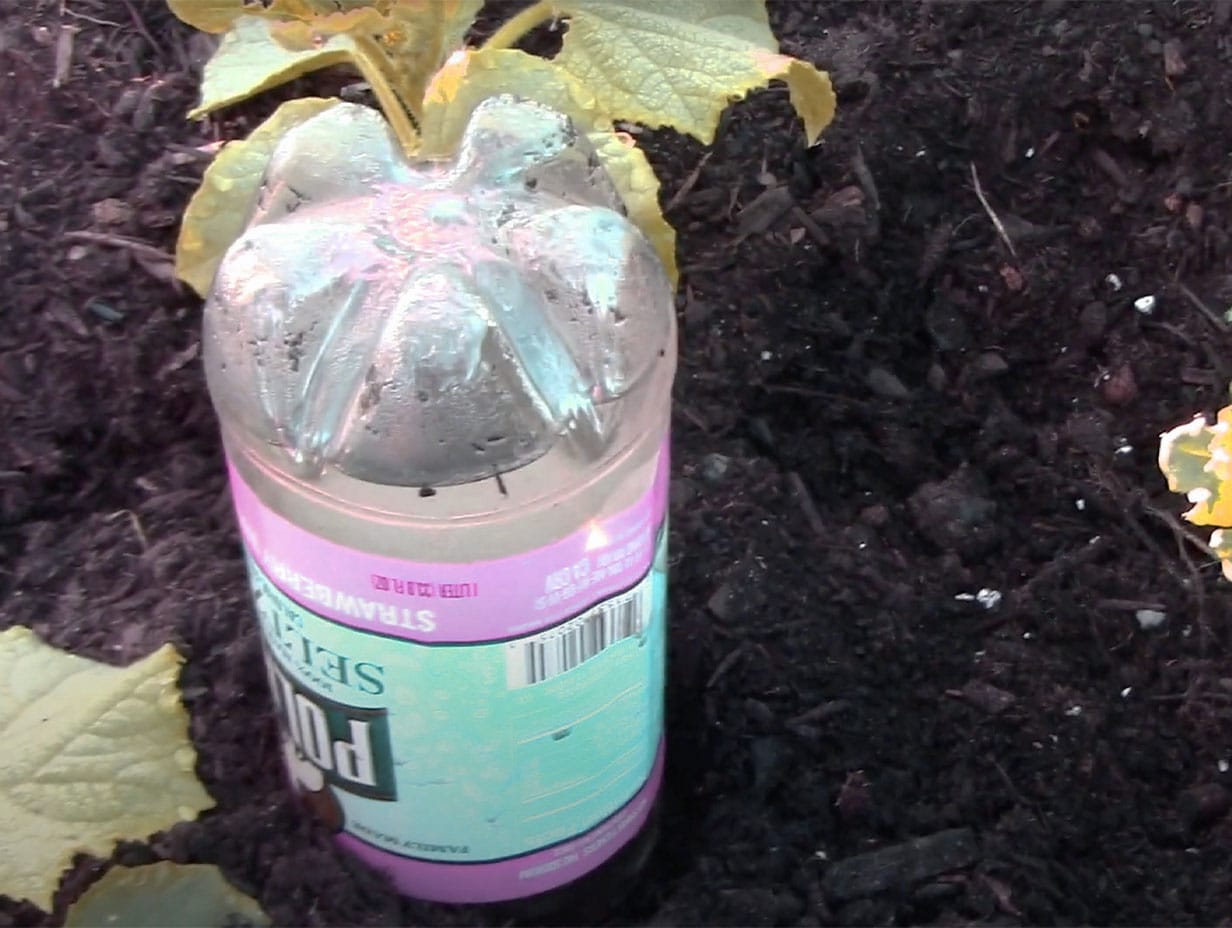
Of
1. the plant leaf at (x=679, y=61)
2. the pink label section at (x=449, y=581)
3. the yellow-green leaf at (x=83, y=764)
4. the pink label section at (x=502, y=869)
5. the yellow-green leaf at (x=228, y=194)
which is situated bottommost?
the pink label section at (x=502, y=869)

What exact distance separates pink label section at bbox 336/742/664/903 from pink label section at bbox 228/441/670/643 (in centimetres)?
23

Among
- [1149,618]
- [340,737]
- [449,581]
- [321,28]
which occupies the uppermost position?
[321,28]

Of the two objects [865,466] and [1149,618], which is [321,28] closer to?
[865,466]

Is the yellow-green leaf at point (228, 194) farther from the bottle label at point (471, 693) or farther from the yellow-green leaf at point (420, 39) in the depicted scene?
the bottle label at point (471, 693)

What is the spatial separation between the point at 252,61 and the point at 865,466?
0.62m

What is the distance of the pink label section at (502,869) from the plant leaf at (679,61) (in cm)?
49

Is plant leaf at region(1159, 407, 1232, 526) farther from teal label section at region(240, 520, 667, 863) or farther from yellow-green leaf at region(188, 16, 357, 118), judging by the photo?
yellow-green leaf at region(188, 16, 357, 118)

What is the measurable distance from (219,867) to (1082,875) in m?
0.63

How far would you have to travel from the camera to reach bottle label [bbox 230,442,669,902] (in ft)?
2.96

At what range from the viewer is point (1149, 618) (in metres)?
1.32

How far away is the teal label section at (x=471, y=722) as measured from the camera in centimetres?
94

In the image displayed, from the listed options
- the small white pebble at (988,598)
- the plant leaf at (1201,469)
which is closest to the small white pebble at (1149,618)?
the small white pebble at (988,598)

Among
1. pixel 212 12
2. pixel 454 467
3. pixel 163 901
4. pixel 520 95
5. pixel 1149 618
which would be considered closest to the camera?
pixel 454 467

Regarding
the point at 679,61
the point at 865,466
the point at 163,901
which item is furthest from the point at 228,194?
the point at 865,466
